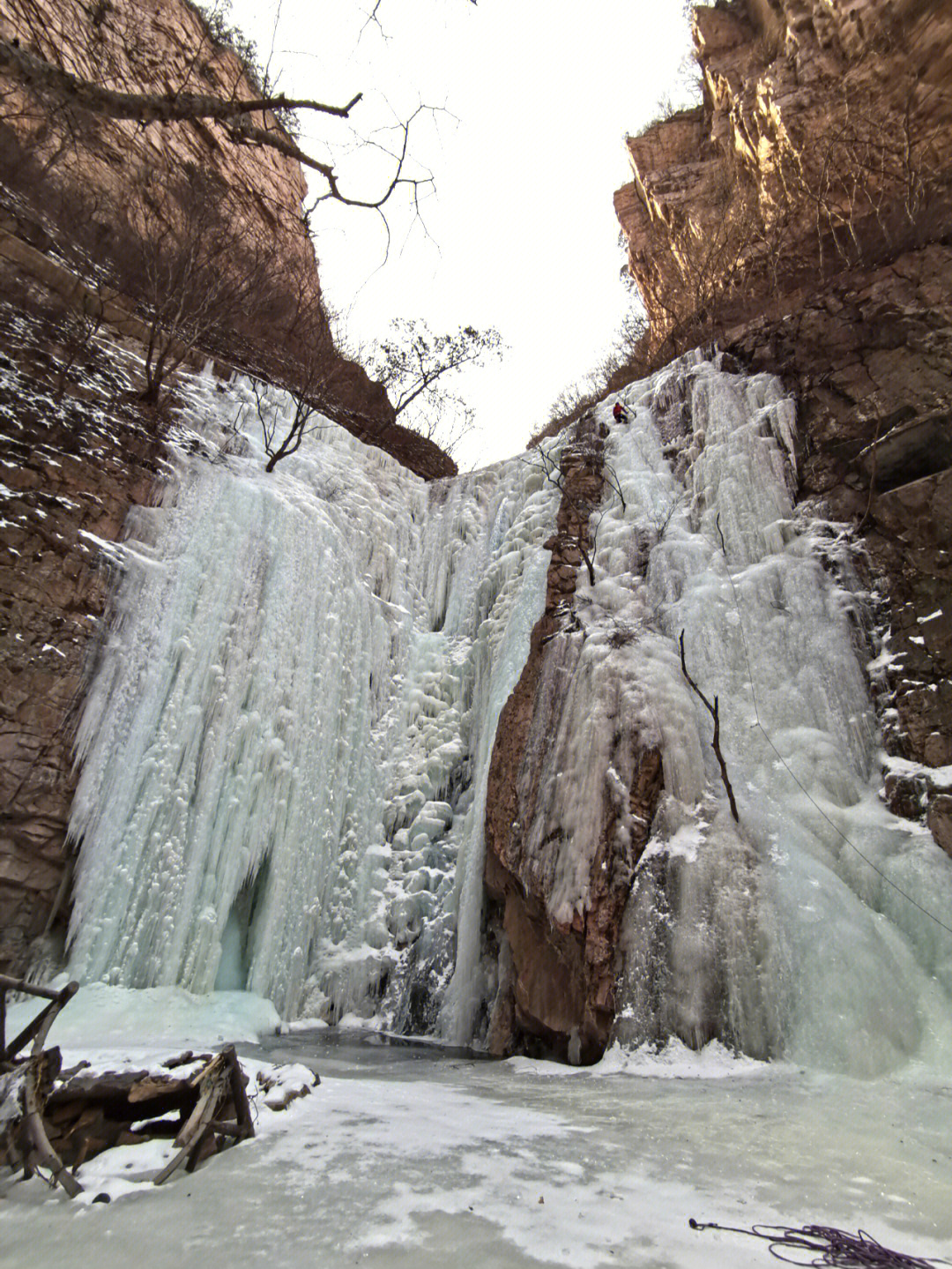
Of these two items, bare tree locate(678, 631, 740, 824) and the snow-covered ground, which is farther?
bare tree locate(678, 631, 740, 824)

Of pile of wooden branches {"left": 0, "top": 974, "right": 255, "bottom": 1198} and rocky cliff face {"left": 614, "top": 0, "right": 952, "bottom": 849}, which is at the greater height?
rocky cliff face {"left": 614, "top": 0, "right": 952, "bottom": 849}

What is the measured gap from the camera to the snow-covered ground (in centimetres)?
155

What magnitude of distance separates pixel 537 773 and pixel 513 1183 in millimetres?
4320

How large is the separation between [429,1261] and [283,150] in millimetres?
4125

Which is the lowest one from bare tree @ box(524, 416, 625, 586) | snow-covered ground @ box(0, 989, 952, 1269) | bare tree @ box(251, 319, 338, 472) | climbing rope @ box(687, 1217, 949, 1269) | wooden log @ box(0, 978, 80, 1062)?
snow-covered ground @ box(0, 989, 952, 1269)

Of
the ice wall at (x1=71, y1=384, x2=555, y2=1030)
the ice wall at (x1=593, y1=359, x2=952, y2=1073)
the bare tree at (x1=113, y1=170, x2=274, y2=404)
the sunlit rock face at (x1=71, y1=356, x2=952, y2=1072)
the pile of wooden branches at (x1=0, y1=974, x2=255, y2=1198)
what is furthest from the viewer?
the bare tree at (x1=113, y1=170, x2=274, y2=404)

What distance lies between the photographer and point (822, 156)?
1079 cm

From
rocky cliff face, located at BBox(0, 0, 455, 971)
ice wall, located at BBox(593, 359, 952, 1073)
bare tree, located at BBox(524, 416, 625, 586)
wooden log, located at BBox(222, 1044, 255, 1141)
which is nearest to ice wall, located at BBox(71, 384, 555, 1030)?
rocky cliff face, located at BBox(0, 0, 455, 971)

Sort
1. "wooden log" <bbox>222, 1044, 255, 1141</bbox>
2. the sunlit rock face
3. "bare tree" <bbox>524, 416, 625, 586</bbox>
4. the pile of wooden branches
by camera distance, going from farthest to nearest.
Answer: "bare tree" <bbox>524, 416, 625, 586</bbox> < the sunlit rock face < "wooden log" <bbox>222, 1044, 255, 1141</bbox> < the pile of wooden branches

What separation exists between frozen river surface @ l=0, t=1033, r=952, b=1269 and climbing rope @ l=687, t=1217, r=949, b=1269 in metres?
0.04

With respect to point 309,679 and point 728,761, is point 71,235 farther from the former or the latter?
point 728,761

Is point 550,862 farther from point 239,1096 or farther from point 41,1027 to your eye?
point 41,1027

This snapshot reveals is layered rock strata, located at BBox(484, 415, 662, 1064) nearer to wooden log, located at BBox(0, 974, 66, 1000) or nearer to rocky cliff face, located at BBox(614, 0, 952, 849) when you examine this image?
rocky cliff face, located at BBox(614, 0, 952, 849)

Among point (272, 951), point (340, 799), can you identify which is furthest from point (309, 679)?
point (272, 951)
